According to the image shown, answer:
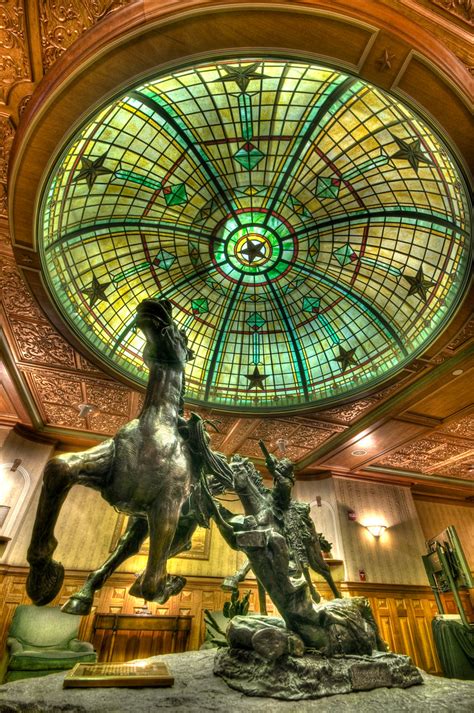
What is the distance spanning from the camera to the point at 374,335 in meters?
7.96

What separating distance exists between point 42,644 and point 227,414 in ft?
19.3

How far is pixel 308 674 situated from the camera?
2514mm

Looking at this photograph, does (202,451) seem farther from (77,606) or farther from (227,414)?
(227,414)

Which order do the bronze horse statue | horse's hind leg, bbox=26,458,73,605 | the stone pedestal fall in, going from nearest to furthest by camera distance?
horse's hind leg, bbox=26,458,73,605
the stone pedestal
the bronze horse statue

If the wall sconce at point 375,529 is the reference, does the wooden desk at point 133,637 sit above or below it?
below

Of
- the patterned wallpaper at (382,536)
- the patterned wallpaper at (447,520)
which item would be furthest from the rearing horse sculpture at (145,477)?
the patterned wallpaper at (447,520)

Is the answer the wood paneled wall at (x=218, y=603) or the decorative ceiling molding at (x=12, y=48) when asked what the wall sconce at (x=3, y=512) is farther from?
the decorative ceiling molding at (x=12, y=48)

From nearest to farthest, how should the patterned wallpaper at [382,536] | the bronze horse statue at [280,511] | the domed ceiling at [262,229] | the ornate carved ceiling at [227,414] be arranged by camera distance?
the ornate carved ceiling at [227,414] < the bronze horse statue at [280,511] < the domed ceiling at [262,229] < the patterned wallpaper at [382,536]

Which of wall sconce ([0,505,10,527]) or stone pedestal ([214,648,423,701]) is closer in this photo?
stone pedestal ([214,648,423,701])

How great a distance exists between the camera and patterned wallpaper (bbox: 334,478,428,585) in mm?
9922

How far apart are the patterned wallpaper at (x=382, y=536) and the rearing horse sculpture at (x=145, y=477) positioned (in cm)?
931

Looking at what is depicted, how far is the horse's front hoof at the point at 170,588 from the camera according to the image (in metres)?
2.19

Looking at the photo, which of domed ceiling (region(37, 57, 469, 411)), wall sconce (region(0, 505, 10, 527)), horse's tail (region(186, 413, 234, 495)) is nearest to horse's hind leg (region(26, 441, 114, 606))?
horse's tail (region(186, 413, 234, 495))

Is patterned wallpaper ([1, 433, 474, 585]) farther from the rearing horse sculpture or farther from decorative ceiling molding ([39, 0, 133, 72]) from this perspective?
decorative ceiling molding ([39, 0, 133, 72])
